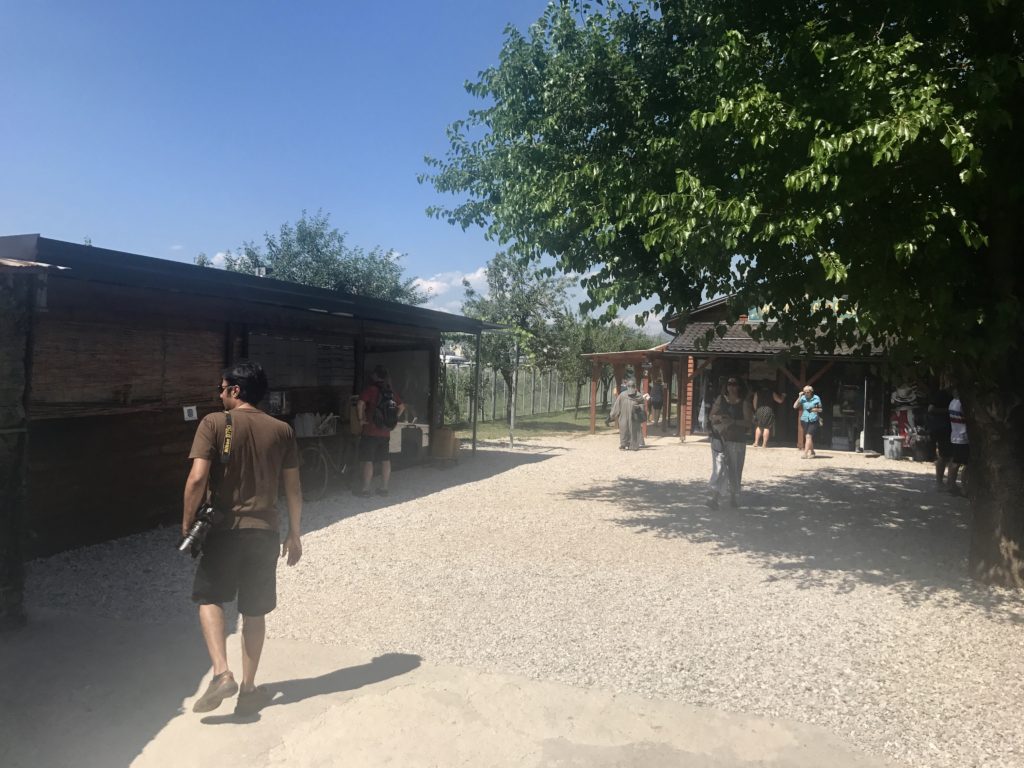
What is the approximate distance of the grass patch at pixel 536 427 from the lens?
67.9ft

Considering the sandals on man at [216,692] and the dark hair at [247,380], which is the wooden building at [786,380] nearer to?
the dark hair at [247,380]

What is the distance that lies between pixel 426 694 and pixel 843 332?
190 inches

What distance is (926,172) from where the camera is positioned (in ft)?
18.7

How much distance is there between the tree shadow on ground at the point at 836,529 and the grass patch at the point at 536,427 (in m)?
8.13

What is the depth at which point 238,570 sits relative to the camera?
12.1ft

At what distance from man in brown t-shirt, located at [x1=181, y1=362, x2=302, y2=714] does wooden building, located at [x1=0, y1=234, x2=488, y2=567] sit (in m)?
1.84

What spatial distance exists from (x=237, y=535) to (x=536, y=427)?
68.3 feet

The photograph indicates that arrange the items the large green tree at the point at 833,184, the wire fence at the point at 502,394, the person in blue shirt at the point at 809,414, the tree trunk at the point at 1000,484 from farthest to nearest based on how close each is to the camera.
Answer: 1. the wire fence at the point at 502,394
2. the person in blue shirt at the point at 809,414
3. the tree trunk at the point at 1000,484
4. the large green tree at the point at 833,184

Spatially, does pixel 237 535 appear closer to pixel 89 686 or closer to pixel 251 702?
pixel 251 702

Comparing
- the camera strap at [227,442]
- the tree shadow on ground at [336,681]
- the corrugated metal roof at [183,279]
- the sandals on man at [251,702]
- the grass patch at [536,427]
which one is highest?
the corrugated metal roof at [183,279]

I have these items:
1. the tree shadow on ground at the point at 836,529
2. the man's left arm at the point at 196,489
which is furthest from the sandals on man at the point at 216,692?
the tree shadow on ground at the point at 836,529

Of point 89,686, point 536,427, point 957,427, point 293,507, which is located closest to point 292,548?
point 293,507

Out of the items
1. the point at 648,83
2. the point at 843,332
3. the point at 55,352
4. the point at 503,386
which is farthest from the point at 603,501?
the point at 503,386

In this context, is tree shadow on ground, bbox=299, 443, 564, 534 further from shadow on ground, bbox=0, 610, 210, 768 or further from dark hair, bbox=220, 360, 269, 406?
dark hair, bbox=220, 360, 269, 406
